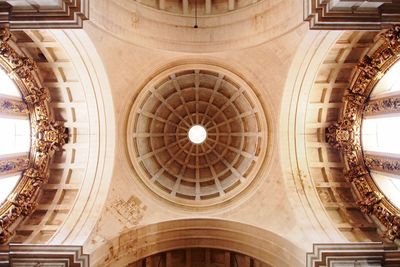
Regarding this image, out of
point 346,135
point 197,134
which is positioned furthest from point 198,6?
point 346,135

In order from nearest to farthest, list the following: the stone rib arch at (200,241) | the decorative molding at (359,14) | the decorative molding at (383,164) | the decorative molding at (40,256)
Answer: the decorative molding at (359,14)
the decorative molding at (40,256)
the decorative molding at (383,164)
the stone rib arch at (200,241)

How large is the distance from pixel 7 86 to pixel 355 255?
15.0 m

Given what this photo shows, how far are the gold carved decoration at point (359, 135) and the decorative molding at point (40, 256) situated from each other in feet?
38.6

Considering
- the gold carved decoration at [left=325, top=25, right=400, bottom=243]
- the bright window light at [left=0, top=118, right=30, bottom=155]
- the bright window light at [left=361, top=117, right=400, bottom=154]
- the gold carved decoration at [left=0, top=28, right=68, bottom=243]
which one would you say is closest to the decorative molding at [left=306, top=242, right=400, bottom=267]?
the gold carved decoration at [left=325, top=25, right=400, bottom=243]

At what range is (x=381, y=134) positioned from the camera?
1747 cm

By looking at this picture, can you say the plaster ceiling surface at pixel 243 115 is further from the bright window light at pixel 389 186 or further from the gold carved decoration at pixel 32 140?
the bright window light at pixel 389 186

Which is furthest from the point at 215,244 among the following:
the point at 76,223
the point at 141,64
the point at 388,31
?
the point at 388,31

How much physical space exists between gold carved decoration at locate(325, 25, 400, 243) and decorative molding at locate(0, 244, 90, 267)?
11759 mm

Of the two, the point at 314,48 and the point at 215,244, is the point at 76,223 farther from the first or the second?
the point at 314,48

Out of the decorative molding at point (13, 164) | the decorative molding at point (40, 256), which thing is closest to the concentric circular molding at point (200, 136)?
the decorative molding at point (13, 164)

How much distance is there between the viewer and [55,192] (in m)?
18.5

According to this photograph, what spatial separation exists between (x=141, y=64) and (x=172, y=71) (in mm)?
1481

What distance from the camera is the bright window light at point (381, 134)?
16609 mm

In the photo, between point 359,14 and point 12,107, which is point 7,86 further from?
point 359,14
